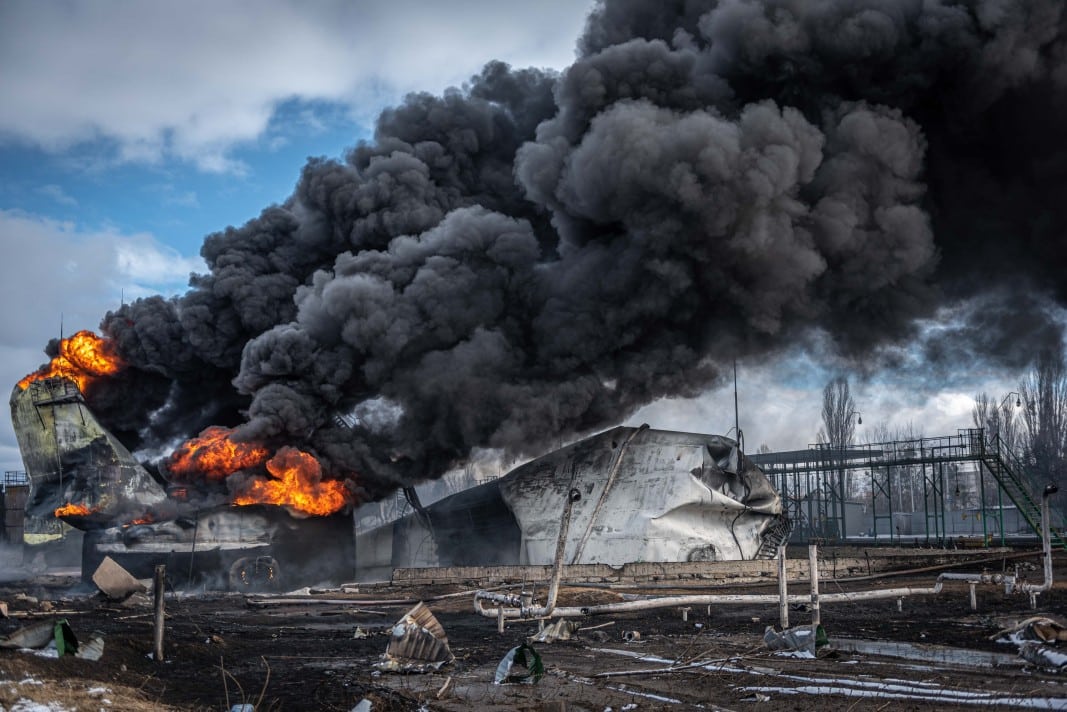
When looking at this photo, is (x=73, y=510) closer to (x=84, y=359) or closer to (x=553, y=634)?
(x=84, y=359)

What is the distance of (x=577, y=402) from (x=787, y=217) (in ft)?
27.8

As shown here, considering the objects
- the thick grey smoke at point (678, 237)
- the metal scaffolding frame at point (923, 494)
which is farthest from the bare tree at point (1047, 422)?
the thick grey smoke at point (678, 237)

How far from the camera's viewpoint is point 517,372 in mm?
30109

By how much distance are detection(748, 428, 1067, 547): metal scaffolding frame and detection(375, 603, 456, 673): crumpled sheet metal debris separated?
21748 millimetres

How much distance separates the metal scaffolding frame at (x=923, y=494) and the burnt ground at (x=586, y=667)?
54.7 feet

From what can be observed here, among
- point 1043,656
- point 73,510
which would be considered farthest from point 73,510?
point 1043,656

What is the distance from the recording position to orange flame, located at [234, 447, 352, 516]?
29547mm

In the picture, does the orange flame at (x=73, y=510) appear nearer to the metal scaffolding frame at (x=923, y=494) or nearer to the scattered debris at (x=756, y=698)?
the metal scaffolding frame at (x=923, y=494)

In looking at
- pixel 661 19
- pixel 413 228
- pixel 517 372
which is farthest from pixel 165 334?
pixel 661 19

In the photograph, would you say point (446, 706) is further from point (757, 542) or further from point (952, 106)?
point (952, 106)

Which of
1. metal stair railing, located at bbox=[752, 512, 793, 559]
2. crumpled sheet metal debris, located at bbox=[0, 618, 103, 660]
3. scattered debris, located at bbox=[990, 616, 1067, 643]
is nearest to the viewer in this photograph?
crumpled sheet metal debris, located at bbox=[0, 618, 103, 660]

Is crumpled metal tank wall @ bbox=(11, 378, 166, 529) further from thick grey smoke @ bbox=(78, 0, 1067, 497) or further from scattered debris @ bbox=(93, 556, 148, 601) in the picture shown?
scattered debris @ bbox=(93, 556, 148, 601)

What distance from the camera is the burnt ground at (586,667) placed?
8.30m

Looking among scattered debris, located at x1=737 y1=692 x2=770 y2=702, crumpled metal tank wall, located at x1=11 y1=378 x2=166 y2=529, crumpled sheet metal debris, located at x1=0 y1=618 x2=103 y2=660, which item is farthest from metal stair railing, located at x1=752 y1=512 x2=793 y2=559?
crumpled metal tank wall, located at x1=11 y1=378 x2=166 y2=529
